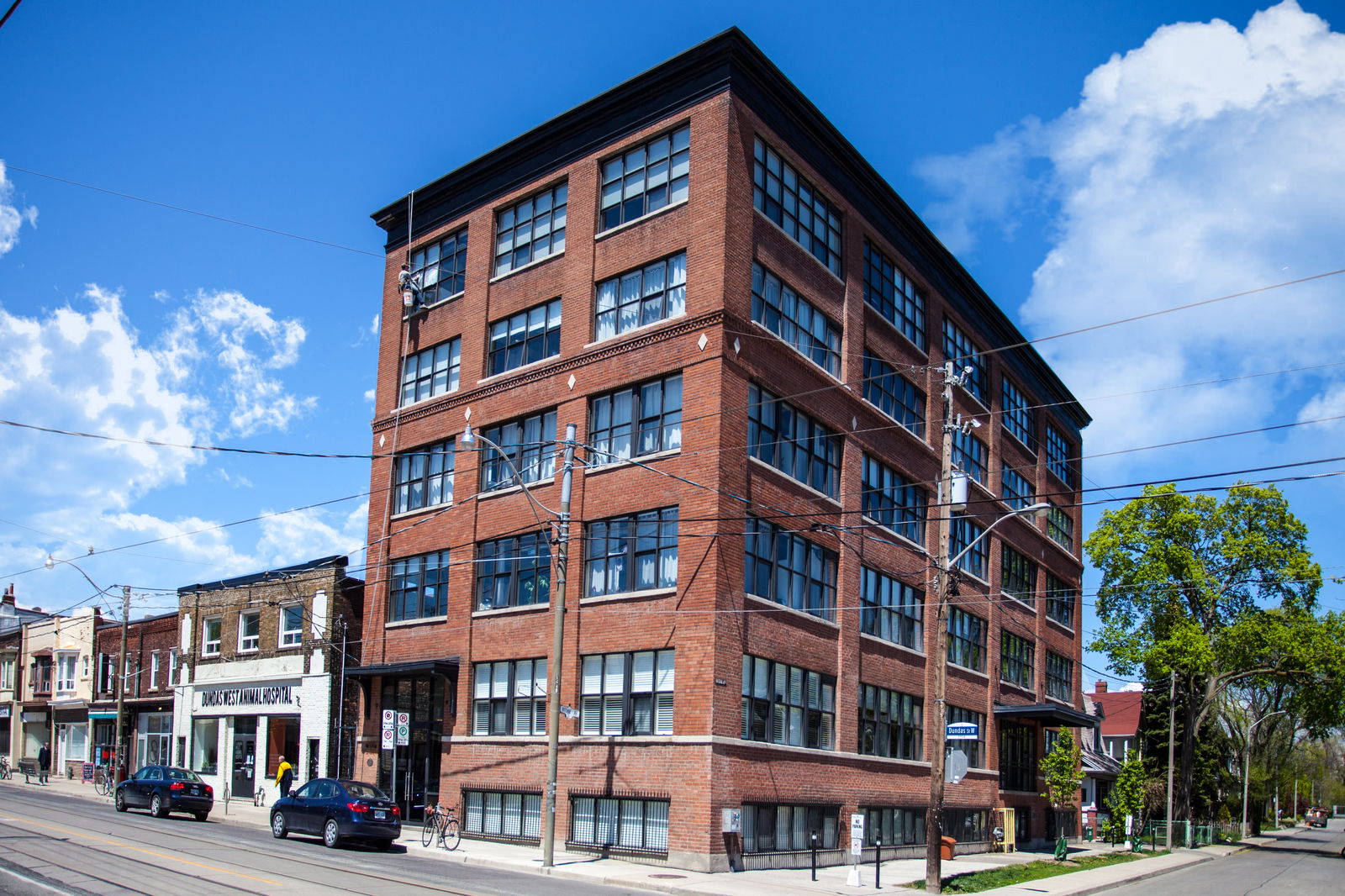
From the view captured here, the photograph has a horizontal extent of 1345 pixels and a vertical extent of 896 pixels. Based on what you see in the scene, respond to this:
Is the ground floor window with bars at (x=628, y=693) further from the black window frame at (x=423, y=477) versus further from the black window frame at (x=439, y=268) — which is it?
the black window frame at (x=439, y=268)

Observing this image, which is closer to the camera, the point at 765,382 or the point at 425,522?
the point at 765,382

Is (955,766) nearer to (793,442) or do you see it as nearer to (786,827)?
(786,827)

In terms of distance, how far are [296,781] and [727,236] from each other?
24.9 metres

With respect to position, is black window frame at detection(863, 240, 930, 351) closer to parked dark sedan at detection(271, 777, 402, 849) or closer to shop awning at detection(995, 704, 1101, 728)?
shop awning at detection(995, 704, 1101, 728)

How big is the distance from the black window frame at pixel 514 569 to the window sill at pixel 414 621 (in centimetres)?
182


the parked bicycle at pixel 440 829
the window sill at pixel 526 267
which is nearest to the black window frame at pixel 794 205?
the window sill at pixel 526 267

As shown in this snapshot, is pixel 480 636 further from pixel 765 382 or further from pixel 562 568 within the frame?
pixel 765 382

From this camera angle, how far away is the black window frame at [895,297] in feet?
125

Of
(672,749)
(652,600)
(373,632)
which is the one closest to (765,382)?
(652,600)

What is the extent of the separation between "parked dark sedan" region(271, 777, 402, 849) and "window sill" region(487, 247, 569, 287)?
52.1ft

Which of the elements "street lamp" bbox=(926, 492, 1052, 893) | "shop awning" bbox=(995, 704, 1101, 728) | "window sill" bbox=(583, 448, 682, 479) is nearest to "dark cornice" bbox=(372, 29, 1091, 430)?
"window sill" bbox=(583, 448, 682, 479)

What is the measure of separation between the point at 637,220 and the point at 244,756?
26.8m

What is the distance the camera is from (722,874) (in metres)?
25.5

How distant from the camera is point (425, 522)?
36156 millimetres
